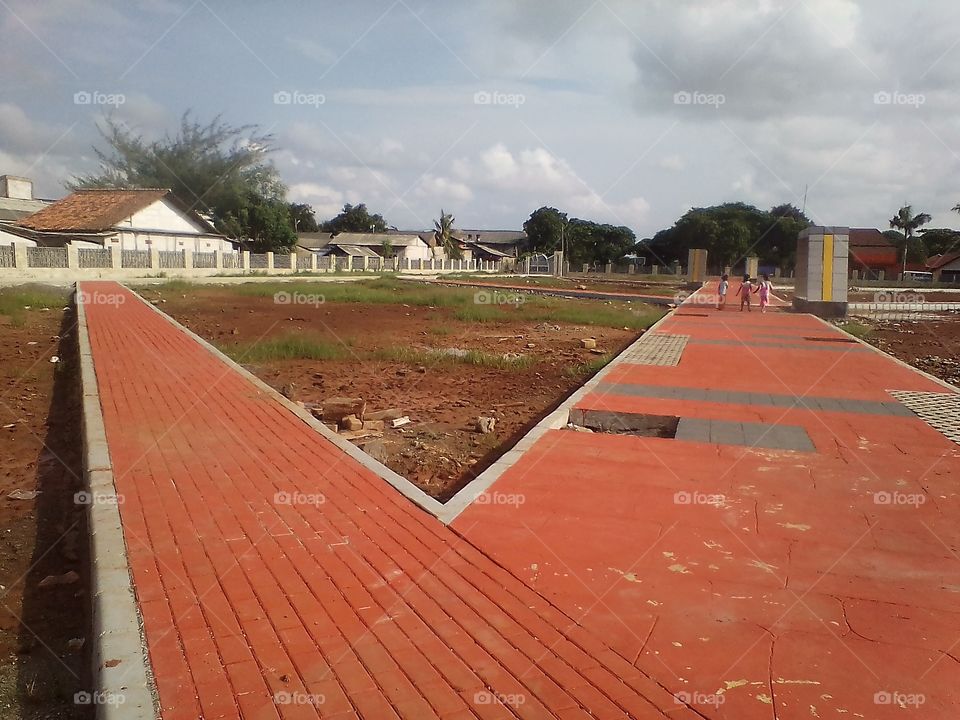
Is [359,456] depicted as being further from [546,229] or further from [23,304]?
[546,229]

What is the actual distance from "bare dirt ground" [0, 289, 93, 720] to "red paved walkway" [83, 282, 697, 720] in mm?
430

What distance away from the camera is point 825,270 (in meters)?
20.9

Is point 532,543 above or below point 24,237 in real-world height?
below

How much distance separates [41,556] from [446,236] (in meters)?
69.1

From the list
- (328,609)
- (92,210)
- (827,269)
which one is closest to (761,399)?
(328,609)

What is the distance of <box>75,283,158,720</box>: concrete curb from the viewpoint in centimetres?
274

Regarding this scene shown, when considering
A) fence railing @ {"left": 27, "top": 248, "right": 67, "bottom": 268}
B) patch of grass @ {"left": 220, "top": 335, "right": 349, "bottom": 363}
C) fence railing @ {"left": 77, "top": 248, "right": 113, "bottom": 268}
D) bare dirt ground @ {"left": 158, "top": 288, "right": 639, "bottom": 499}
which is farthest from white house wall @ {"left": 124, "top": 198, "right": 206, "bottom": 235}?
patch of grass @ {"left": 220, "top": 335, "right": 349, "bottom": 363}

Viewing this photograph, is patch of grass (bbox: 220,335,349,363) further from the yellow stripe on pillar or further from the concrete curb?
the yellow stripe on pillar

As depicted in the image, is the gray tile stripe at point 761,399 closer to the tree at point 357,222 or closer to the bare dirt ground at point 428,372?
the bare dirt ground at point 428,372

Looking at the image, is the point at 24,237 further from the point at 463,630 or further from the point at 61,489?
the point at 463,630

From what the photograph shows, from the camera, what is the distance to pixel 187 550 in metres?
4.04

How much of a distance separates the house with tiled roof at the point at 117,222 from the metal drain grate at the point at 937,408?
37.1 m

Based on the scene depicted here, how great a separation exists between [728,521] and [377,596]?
2.51m

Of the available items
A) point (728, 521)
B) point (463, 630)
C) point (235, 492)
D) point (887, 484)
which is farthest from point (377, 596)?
point (887, 484)
